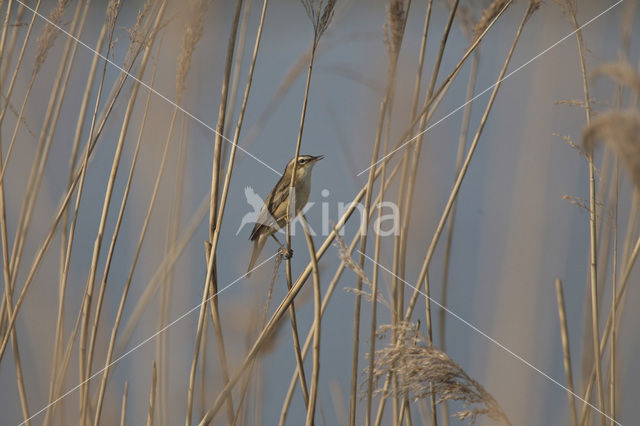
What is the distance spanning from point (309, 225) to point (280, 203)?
97cm

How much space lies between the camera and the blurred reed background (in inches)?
73.0

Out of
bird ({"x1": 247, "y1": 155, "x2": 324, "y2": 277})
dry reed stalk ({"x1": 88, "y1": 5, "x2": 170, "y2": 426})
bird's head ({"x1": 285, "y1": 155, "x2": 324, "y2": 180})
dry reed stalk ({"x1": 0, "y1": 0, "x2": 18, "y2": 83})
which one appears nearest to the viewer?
dry reed stalk ({"x1": 88, "y1": 5, "x2": 170, "y2": 426})

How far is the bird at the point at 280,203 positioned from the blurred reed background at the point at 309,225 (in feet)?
1.39

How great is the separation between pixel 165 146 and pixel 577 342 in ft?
5.89

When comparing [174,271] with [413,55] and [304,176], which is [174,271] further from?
[413,55]

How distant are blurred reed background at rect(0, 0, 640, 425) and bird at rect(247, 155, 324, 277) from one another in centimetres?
42

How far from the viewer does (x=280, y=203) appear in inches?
121

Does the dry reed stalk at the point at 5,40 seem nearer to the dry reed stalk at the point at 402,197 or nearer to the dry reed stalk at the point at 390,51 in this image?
the dry reed stalk at the point at 390,51

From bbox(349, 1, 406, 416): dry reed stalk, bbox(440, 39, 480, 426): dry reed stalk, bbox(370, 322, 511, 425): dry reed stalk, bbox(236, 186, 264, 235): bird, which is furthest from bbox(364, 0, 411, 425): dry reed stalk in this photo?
bbox(236, 186, 264, 235): bird

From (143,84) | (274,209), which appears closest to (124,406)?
(143,84)

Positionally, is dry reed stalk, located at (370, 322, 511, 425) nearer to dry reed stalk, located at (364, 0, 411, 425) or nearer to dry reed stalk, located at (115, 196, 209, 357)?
→ dry reed stalk, located at (364, 0, 411, 425)

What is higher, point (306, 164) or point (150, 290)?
point (306, 164)

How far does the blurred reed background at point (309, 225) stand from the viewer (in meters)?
1.85

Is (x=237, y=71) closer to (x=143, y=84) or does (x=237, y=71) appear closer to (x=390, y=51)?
(x=143, y=84)
